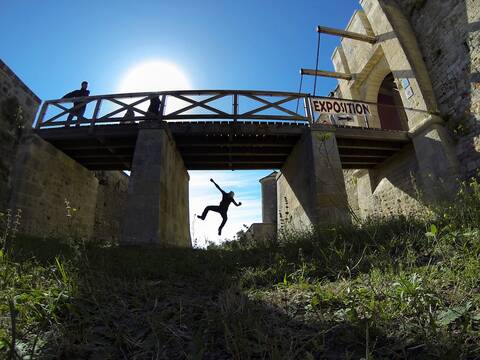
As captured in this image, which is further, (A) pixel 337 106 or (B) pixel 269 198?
(B) pixel 269 198

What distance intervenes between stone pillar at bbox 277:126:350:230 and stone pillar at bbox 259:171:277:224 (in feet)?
40.6

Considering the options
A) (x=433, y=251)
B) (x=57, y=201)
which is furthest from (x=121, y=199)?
(x=433, y=251)

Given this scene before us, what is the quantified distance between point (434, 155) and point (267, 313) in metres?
7.81

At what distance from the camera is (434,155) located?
7.47m

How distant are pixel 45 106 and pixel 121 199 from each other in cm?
576

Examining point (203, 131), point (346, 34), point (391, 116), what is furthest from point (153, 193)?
point (391, 116)

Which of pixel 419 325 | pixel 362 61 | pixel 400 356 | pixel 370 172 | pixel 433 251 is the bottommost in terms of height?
pixel 400 356

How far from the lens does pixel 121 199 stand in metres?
12.7

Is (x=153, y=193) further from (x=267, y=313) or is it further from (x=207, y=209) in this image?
(x=267, y=313)

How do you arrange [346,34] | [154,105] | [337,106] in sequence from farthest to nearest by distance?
[346,34]
[337,106]
[154,105]

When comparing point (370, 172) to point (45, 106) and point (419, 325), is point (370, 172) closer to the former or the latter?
Answer: point (419, 325)

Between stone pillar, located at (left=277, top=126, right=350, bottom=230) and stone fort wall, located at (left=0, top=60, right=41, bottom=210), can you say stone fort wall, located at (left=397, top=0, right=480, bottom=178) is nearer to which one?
stone pillar, located at (left=277, top=126, right=350, bottom=230)

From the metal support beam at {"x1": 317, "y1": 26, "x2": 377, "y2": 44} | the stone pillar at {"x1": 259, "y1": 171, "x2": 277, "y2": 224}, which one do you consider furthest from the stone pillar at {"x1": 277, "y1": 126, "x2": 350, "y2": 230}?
the stone pillar at {"x1": 259, "y1": 171, "x2": 277, "y2": 224}

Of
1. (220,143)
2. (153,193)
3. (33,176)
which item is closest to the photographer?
(153,193)
